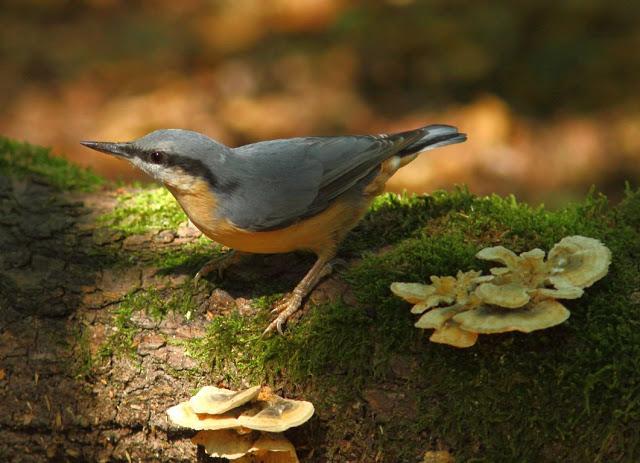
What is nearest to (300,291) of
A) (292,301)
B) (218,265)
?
(292,301)

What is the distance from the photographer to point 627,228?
432 centimetres

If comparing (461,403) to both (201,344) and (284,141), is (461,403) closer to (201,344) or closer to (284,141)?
(201,344)

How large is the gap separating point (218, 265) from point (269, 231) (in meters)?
0.43

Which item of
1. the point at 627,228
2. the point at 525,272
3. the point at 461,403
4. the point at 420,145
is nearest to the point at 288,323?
the point at 461,403

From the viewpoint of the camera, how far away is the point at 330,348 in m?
3.85

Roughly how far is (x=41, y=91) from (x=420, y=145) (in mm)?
6197

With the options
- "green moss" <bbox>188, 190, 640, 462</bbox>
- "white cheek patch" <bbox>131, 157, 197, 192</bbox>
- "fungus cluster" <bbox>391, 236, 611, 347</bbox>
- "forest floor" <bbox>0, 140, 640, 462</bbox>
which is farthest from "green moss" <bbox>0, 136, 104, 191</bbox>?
"fungus cluster" <bbox>391, 236, 611, 347</bbox>

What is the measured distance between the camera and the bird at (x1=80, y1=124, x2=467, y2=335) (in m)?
4.16

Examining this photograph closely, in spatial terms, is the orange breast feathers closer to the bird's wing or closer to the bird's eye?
the bird's wing

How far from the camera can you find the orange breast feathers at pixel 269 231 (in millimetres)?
4168

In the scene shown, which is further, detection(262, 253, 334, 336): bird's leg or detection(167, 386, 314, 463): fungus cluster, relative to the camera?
detection(262, 253, 334, 336): bird's leg

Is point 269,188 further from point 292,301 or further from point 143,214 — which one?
point 143,214

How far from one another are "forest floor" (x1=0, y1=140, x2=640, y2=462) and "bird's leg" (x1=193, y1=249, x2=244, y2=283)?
6 cm

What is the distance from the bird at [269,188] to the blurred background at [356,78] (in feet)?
10.9
